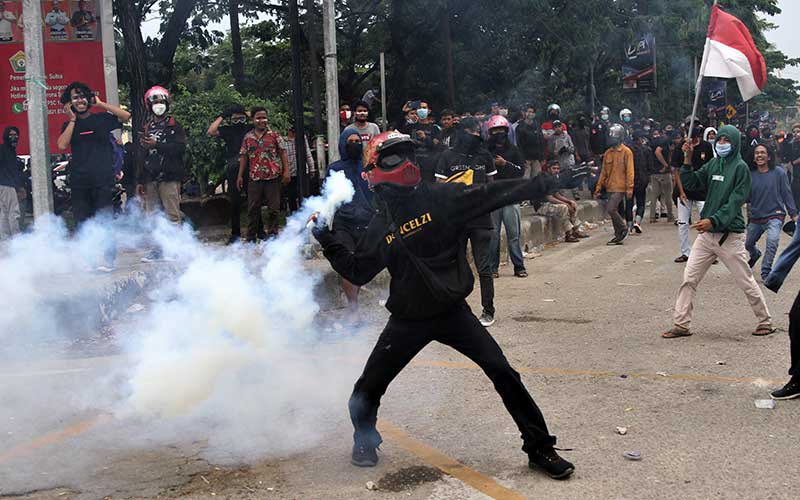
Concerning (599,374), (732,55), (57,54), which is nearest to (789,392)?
(599,374)

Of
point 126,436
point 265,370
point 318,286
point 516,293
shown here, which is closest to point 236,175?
point 318,286

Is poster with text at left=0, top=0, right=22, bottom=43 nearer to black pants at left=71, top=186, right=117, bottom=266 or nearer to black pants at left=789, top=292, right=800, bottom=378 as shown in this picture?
black pants at left=71, top=186, right=117, bottom=266

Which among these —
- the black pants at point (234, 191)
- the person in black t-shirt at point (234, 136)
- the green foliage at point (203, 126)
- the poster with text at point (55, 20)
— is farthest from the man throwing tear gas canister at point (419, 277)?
the green foliage at point (203, 126)

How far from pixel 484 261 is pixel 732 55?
15.7ft

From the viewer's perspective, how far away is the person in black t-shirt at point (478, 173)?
8641 millimetres

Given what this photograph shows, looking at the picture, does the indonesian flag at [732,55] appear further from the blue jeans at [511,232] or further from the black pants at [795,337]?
the black pants at [795,337]

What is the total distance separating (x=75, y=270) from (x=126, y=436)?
162 inches

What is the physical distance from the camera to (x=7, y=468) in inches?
195

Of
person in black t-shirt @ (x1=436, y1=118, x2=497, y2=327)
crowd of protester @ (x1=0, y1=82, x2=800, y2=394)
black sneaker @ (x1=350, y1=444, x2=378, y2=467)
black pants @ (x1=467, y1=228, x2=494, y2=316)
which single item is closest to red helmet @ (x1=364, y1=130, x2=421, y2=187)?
crowd of protester @ (x1=0, y1=82, x2=800, y2=394)

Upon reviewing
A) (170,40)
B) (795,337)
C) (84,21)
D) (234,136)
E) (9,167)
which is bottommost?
(795,337)

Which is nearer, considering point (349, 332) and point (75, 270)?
point (349, 332)

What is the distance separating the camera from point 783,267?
283 inches

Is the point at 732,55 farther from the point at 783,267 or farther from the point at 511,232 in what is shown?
the point at 783,267

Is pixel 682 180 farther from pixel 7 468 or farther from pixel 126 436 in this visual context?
pixel 7 468
